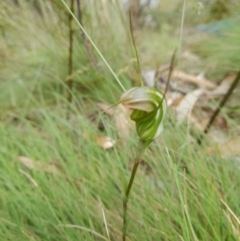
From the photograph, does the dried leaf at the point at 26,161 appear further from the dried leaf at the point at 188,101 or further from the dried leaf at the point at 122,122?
the dried leaf at the point at 188,101

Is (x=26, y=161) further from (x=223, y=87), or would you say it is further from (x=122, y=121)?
(x=223, y=87)

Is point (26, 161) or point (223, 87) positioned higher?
point (26, 161)

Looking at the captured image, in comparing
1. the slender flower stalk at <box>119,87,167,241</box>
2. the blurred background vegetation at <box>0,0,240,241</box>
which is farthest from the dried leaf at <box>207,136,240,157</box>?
the slender flower stalk at <box>119,87,167,241</box>

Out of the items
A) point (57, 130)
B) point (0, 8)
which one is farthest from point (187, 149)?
point (0, 8)

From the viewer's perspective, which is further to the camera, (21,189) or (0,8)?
(0,8)

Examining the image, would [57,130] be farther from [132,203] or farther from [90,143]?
[132,203]

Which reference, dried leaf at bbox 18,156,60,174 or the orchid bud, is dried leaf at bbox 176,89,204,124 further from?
the orchid bud

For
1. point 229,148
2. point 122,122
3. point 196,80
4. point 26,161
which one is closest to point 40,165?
point 26,161
